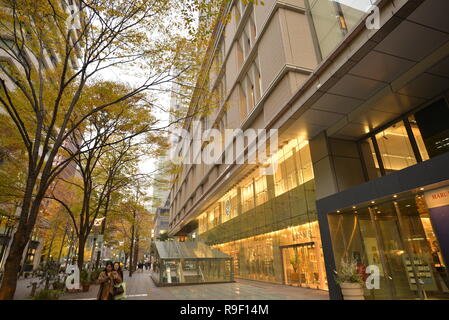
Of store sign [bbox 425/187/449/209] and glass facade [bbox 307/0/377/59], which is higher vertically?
glass facade [bbox 307/0/377/59]

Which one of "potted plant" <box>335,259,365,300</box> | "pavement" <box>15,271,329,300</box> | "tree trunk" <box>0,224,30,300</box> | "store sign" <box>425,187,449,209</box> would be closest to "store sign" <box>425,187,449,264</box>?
"store sign" <box>425,187,449,209</box>

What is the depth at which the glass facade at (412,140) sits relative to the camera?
8.60 m

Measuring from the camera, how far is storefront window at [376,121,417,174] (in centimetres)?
967

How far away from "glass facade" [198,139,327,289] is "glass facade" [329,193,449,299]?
9.01 feet

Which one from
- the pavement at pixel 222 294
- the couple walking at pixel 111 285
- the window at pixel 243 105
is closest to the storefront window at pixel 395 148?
the pavement at pixel 222 294

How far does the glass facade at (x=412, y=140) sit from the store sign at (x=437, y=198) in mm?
2183

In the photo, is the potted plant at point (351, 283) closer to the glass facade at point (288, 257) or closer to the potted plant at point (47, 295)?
the glass facade at point (288, 257)

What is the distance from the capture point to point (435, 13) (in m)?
6.11

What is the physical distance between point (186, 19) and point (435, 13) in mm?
6940

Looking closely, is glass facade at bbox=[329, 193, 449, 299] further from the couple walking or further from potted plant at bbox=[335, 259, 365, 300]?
the couple walking

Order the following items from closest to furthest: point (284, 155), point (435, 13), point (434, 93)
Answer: point (435, 13) → point (434, 93) → point (284, 155)

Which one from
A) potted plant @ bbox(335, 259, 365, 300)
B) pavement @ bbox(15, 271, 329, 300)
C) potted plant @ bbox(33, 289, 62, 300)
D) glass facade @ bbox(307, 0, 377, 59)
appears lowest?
pavement @ bbox(15, 271, 329, 300)
